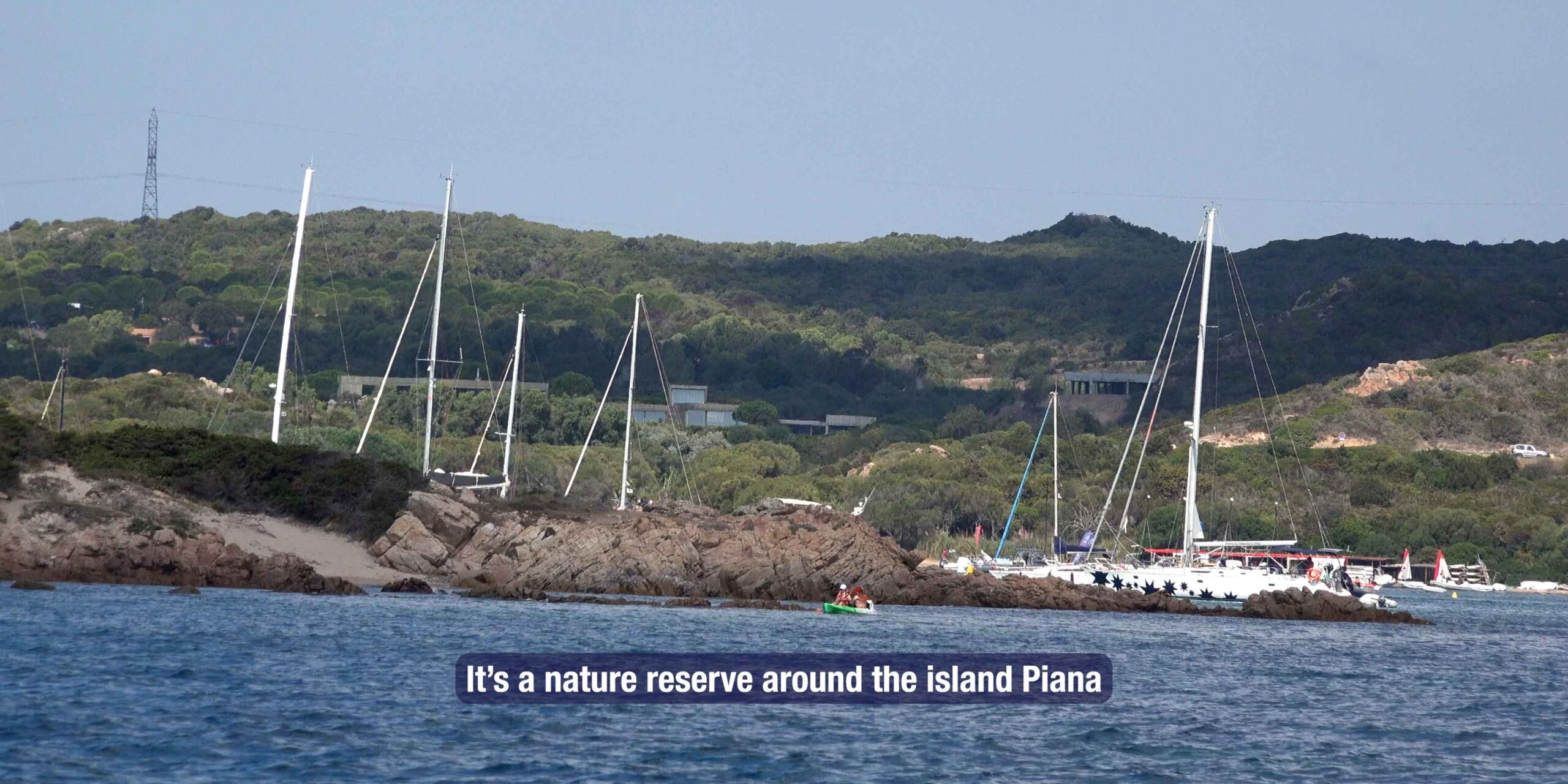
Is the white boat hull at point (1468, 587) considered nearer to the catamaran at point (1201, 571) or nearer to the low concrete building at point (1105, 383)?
the catamaran at point (1201, 571)

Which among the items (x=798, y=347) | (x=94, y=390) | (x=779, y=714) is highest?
(x=798, y=347)

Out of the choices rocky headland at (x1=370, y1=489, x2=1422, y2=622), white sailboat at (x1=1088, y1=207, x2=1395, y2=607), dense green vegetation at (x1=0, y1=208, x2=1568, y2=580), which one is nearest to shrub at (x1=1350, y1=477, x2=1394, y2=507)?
dense green vegetation at (x1=0, y1=208, x2=1568, y2=580)

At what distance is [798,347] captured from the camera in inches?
5399

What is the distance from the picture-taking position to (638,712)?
21.3m

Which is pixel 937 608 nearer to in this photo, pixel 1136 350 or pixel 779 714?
pixel 779 714

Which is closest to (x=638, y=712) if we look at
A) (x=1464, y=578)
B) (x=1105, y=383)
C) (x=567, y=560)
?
(x=567, y=560)

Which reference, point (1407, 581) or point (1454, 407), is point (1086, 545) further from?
point (1454, 407)

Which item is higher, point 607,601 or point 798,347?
point 798,347

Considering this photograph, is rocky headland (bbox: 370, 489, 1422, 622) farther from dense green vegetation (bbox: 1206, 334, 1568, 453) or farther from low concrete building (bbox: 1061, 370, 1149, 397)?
low concrete building (bbox: 1061, 370, 1149, 397)

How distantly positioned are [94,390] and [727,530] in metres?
33.7

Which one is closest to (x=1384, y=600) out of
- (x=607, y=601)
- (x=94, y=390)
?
(x=607, y=601)

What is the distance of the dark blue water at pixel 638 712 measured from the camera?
1752cm

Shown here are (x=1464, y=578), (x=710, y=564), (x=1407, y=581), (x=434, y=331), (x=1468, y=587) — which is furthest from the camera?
(x=1464, y=578)

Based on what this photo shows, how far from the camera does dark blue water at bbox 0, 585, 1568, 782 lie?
17516mm
